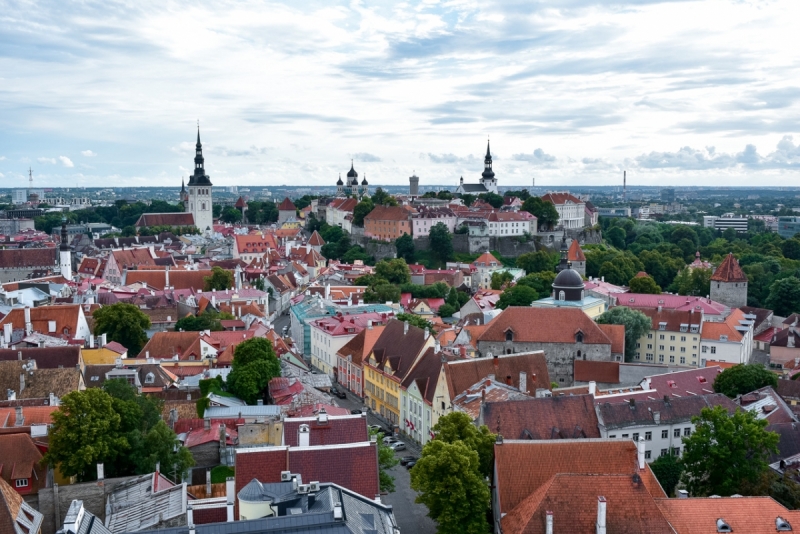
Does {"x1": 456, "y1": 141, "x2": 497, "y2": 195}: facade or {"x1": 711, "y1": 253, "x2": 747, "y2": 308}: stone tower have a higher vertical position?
{"x1": 456, "y1": 141, "x2": 497, "y2": 195}: facade

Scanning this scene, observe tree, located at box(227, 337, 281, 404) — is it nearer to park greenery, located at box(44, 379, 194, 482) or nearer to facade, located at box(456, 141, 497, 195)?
park greenery, located at box(44, 379, 194, 482)

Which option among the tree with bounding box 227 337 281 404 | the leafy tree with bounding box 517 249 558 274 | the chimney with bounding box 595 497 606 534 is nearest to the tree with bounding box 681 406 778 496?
the chimney with bounding box 595 497 606 534

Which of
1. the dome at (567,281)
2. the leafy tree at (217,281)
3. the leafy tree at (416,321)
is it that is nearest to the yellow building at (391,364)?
the leafy tree at (416,321)

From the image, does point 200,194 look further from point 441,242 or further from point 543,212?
point 543,212

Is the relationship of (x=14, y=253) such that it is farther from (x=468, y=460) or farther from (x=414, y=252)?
(x=468, y=460)

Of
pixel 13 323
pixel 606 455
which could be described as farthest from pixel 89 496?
pixel 13 323

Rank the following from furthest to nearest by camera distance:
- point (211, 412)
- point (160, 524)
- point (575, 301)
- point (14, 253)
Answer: point (14, 253) → point (575, 301) → point (211, 412) → point (160, 524)
